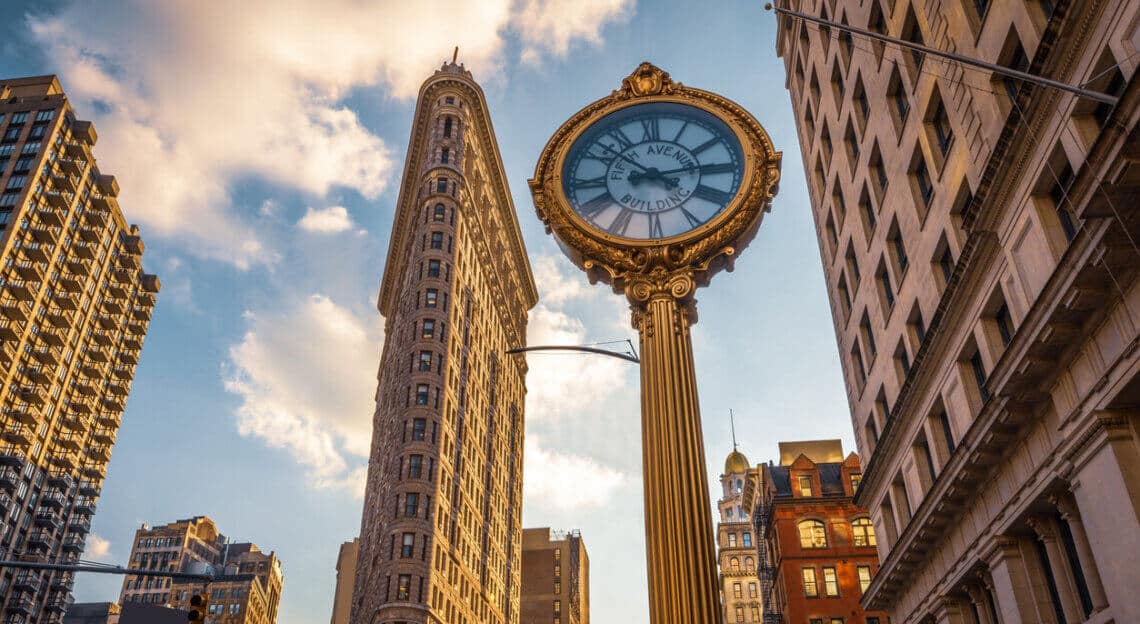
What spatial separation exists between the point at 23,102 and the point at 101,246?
1791 centimetres

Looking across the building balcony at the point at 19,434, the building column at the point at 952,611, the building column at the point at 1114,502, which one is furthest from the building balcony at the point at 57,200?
the building column at the point at 1114,502

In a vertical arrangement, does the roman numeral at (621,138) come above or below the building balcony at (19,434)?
below

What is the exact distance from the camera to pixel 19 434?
90875 millimetres

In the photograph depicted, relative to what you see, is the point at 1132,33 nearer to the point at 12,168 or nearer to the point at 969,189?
the point at 969,189

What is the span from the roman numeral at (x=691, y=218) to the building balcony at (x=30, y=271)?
98.3 metres

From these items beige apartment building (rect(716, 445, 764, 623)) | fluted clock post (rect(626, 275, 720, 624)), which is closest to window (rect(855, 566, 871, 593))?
fluted clock post (rect(626, 275, 720, 624))

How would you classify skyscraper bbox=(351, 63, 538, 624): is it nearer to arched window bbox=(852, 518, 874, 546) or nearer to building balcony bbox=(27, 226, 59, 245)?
arched window bbox=(852, 518, 874, 546)

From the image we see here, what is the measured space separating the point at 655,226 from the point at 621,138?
1672 mm

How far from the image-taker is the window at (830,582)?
49.6 meters

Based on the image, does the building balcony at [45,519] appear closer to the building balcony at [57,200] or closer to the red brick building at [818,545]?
the building balcony at [57,200]

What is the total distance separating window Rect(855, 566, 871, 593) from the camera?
49375mm

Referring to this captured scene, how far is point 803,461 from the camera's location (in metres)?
53.8

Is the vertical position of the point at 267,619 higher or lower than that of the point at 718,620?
higher

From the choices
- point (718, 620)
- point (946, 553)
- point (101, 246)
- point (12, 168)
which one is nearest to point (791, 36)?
point (946, 553)
